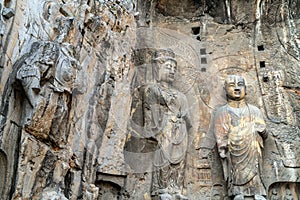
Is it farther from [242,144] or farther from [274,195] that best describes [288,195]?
[242,144]

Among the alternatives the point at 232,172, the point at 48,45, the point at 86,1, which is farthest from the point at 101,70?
the point at 232,172

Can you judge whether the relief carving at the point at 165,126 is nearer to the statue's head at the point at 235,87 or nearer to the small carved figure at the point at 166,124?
the small carved figure at the point at 166,124

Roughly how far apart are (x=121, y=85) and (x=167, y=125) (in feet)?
2.76

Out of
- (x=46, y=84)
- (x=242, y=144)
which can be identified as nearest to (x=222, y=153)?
(x=242, y=144)

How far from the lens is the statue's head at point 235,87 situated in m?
6.48

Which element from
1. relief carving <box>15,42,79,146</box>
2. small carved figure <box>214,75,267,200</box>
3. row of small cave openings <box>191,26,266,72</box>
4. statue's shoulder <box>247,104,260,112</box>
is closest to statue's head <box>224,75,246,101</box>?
small carved figure <box>214,75,267,200</box>

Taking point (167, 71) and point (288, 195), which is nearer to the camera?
point (288, 195)

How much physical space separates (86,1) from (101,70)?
0.88m

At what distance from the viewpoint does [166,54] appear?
6754mm

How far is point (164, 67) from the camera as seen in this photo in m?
6.64

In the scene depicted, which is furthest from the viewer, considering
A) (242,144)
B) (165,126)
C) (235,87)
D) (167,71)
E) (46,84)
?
(167,71)

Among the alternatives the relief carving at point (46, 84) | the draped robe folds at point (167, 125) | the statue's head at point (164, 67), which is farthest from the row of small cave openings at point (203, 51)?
the relief carving at point (46, 84)

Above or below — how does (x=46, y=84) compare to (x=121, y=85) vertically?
below

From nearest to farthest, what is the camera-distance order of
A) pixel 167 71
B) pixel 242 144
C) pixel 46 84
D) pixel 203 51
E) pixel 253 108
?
pixel 46 84 → pixel 242 144 → pixel 253 108 → pixel 167 71 → pixel 203 51
